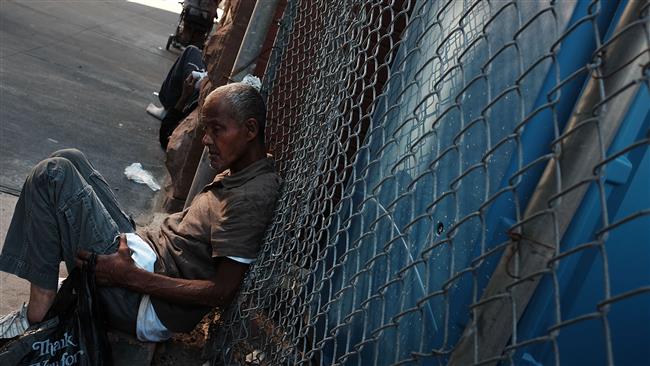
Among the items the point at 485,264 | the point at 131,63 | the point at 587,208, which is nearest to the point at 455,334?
the point at 485,264

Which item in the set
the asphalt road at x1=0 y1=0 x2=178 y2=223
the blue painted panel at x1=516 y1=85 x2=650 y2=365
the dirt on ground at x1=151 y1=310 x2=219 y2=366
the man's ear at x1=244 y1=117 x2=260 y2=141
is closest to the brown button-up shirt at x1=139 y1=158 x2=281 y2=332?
the man's ear at x1=244 y1=117 x2=260 y2=141

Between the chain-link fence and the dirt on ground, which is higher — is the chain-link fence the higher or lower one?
the higher one

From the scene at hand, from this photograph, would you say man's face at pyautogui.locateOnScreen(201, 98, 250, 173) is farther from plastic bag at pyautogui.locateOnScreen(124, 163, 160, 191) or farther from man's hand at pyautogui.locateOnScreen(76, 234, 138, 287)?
plastic bag at pyautogui.locateOnScreen(124, 163, 160, 191)

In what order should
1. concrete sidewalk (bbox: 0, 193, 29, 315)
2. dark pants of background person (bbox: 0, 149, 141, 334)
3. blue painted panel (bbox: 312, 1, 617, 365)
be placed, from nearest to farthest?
blue painted panel (bbox: 312, 1, 617, 365), dark pants of background person (bbox: 0, 149, 141, 334), concrete sidewalk (bbox: 0, 193, 29, 315)

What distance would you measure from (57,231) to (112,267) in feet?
0.93

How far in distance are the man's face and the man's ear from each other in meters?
0.01

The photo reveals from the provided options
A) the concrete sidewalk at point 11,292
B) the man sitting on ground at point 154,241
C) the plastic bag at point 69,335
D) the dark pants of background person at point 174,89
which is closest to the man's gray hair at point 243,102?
the man sitting on ground at point 154,241

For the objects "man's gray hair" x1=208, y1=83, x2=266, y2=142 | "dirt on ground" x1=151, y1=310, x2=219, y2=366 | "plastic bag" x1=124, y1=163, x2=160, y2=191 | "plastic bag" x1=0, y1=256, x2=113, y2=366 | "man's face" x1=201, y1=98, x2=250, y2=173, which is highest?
"man's gray hair" x1=208, y1=83, x2=266, y2=142

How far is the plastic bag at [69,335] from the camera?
2834 millimetres

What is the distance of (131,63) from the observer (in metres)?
12.0

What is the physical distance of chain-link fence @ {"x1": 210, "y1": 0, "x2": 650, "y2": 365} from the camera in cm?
156

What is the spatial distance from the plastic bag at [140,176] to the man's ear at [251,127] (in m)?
3.34

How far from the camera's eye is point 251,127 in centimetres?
341

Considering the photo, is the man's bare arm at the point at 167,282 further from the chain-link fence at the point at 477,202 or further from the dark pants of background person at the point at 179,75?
the dark pants of background person at the point at 179,75
